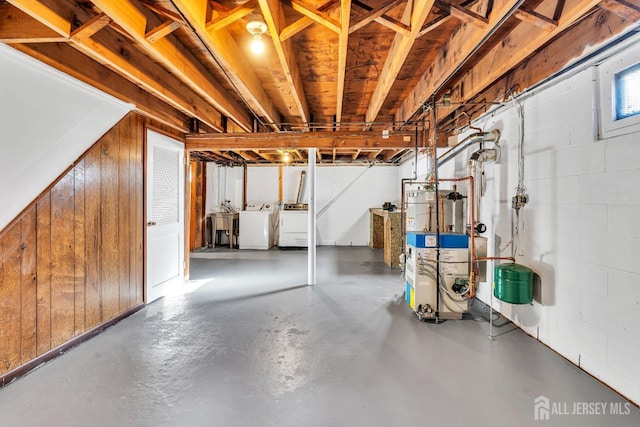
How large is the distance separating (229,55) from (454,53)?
1.54 metres

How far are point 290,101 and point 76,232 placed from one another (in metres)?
2.41

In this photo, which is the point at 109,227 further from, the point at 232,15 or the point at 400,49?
the point at 400,49

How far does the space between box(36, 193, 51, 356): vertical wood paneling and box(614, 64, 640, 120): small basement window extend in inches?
148

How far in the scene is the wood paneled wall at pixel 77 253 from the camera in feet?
6.23

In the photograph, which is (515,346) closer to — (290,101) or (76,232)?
(290,101)

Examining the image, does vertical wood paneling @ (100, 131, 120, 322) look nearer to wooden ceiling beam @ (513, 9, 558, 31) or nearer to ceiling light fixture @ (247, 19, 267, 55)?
ceiling light fixture @ (247, 19, 267, 55)

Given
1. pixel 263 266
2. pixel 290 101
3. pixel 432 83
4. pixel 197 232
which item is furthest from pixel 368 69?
pixel 197 232

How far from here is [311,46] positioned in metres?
2.17

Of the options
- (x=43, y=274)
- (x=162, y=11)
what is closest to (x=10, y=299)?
(x=43, y=274)

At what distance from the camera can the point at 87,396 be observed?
1.73 metres

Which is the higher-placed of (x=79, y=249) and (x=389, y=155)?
(x=389, y=155)

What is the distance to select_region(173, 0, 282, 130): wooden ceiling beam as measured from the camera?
4.85 ft

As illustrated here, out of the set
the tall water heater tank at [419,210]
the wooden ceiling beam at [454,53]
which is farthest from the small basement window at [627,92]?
the tall water heater tank at [419,210]

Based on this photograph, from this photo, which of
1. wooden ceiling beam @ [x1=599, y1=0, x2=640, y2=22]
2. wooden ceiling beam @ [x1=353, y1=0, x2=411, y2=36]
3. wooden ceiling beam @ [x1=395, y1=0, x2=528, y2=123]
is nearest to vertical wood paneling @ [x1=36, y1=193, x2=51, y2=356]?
wooden ceiling beam @ [x1=353, y1=0, x2=411, y2=36]
